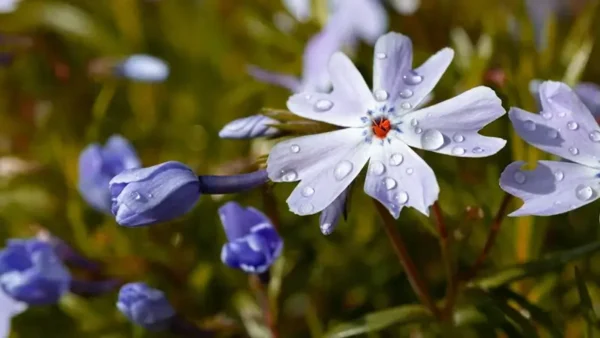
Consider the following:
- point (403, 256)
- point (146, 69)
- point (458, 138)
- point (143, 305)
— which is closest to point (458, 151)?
point (458, 138)

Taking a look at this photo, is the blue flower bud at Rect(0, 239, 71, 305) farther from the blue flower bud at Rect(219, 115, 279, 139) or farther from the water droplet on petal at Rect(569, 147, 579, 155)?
the water droplet on petal at Rect(569, 147, 579, 155)

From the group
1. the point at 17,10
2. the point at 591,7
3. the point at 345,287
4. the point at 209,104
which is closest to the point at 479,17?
the point at 591,7

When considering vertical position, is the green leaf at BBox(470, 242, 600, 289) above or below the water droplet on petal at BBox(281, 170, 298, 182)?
below

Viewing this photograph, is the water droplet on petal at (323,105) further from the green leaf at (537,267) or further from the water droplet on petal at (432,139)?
the green leaf at (537,267)

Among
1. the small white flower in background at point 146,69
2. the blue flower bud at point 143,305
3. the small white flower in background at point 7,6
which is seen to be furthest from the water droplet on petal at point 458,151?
the small white flower in background at point 7,6

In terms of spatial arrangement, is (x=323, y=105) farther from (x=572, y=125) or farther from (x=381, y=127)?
(x=572, y=125)

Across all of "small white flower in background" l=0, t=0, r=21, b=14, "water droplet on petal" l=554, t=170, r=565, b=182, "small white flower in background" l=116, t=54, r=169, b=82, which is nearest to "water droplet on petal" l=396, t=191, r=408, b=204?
"water droplet on petal" l=554, t=170, r=565, b=182
